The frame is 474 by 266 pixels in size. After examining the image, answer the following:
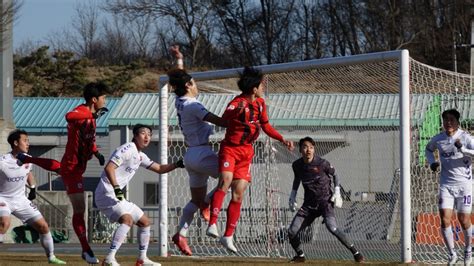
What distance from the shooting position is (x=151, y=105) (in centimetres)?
3597

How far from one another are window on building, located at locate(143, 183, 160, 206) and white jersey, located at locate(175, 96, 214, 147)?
20578 millimetres

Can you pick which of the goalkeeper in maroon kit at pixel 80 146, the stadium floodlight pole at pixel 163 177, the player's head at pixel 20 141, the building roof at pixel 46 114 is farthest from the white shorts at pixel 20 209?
the building roof at pixel 46 114

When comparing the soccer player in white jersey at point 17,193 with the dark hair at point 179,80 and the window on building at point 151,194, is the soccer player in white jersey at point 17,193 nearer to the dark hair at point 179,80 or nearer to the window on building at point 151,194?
the dark hair at point 179,80

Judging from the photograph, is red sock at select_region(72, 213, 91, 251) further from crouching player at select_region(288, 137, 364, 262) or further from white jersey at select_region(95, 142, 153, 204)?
crouching player at select_region(288, 137, 364, 262)

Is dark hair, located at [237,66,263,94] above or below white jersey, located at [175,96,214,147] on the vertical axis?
above

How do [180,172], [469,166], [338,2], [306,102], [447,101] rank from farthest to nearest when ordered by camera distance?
[338,2]
[306,102]
[180,172]
[447,101]
[469,166]

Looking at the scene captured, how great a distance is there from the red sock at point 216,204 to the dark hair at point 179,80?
1.41 m

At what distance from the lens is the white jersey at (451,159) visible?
1556cm

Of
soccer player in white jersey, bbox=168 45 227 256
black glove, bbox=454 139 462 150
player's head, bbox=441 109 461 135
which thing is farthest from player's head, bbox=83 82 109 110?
black glove, bbox=454 139 462 150

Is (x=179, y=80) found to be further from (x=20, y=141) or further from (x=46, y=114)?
(x=46, y=114)

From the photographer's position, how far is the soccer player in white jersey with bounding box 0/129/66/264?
51.8 ft

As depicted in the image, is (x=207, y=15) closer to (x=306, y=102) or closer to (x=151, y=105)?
(x=151, y=105)

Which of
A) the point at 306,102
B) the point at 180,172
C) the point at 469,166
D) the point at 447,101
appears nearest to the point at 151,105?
the point at 306,102

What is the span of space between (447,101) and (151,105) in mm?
18030
